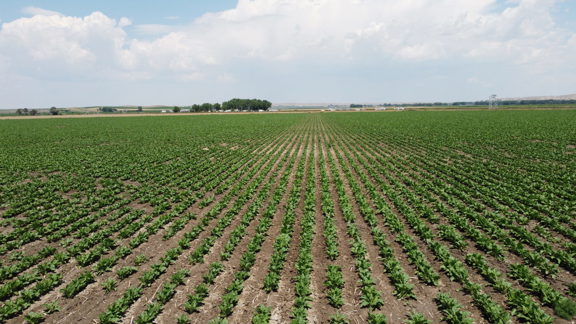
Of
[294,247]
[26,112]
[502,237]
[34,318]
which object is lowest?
[294,247]

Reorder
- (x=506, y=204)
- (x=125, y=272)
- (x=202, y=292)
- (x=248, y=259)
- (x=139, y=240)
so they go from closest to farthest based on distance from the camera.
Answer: (x=202, y=292) < (x=125, y=272) < (x=248, y=259) < (x=139, y=240) < (x=506, y=204)

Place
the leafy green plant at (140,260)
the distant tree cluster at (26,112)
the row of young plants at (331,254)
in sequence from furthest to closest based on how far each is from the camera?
the distant tree cluster at (26,112), the leafy green plant at (140,260), the row of young plants at (331,254)

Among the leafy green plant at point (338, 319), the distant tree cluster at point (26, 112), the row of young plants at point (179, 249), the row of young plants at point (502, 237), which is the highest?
the distant tree cluster at point (26, 112)

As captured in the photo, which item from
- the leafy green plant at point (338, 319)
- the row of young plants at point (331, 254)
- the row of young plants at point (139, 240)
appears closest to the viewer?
the leafy green plant at point (338, 319)

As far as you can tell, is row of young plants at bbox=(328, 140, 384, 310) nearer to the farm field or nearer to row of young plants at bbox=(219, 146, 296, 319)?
the farm field

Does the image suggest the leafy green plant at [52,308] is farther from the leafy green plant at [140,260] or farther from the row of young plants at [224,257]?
the row of young plants at [224,257]

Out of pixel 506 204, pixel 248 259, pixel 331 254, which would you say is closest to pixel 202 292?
pixel 248 259

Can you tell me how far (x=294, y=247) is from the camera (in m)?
9.32

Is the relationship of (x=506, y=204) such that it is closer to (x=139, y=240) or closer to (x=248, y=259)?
(x=248, y=259)

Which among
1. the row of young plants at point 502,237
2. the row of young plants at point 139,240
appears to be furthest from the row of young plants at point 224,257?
the row of young plants at point 502,237

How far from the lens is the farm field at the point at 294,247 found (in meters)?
6.40

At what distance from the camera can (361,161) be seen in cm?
2294

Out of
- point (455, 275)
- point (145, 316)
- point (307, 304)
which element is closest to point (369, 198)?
point (455, 275)

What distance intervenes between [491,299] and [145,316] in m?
7.70
